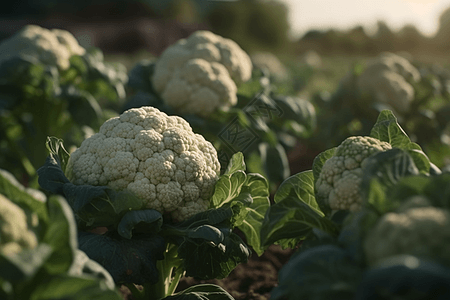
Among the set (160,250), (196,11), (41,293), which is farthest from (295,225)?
(196,11)

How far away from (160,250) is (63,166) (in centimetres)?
93

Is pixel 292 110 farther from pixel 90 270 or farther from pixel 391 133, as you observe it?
pixel 90 270

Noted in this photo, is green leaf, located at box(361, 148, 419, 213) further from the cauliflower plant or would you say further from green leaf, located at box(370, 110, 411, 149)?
green leaf, located at box(370, 110, 411, 149)

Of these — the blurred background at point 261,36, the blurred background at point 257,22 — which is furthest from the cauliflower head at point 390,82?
the blurred background at point 257,22

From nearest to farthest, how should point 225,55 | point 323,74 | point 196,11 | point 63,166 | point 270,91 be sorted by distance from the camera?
point 63,166 → point 225,55 → point 270,91 → point 323,74 → point 196,11

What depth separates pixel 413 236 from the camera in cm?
130

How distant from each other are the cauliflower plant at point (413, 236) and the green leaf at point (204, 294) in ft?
4.61

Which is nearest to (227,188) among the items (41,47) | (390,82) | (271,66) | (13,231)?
(13,231)

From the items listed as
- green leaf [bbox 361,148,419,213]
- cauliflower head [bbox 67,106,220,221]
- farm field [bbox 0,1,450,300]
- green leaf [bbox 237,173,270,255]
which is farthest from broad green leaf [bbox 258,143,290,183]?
green leaf [bbox 361,148,419,213]

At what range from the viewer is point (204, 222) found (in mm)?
2379

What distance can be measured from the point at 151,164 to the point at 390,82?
4955 millimetres

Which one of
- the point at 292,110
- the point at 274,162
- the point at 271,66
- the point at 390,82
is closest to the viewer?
the point at 274,162

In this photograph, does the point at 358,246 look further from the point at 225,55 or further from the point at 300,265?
the point at 225,55

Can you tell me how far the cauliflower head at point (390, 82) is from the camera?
617 centimetres
